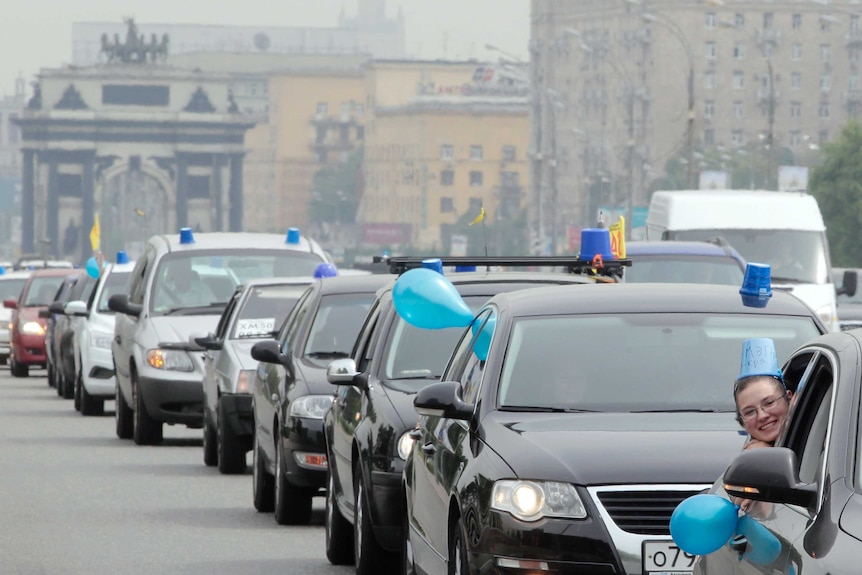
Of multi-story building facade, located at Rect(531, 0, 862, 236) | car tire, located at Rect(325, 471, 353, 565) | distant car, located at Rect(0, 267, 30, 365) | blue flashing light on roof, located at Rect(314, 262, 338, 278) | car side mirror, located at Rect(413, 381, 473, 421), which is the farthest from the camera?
multi-story building facade, located at Rect(531, 0, 862, 236)

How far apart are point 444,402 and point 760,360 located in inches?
76.8

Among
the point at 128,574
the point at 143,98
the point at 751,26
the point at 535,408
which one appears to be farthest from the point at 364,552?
the point at 143,98

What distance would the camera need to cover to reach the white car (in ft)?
76.4

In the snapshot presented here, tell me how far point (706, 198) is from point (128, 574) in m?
17.4

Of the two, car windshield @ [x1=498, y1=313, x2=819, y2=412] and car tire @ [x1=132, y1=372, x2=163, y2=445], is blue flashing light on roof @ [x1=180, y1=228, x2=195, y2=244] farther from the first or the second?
car windshield @ [x1=498, y1=313, x2=819, y2=412]

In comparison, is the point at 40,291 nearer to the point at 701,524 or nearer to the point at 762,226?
the point at 762,226

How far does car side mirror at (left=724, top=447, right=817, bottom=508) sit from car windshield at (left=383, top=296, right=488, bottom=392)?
5313 millimetres

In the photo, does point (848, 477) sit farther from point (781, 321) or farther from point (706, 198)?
point (706, 198)

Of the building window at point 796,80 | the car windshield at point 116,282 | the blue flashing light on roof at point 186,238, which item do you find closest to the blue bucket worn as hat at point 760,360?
the blue flashing light on roof at point 186,238

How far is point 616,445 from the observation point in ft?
23.3

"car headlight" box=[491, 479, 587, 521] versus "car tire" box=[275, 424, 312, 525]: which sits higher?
"car headlight" box=[491, 479, 587, 521]

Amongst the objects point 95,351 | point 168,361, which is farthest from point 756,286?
point 95,351

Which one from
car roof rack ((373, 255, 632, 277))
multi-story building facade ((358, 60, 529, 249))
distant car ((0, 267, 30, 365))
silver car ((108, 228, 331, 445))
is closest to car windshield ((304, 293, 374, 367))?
car roof rack ((373, 255, 632, 277))

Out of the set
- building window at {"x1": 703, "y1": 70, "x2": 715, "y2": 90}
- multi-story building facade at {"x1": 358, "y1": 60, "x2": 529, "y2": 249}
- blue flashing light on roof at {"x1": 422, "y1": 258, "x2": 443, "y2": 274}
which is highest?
building window at {"x1": 703, "y1": 70, "x2": 715, "y2": 90}
